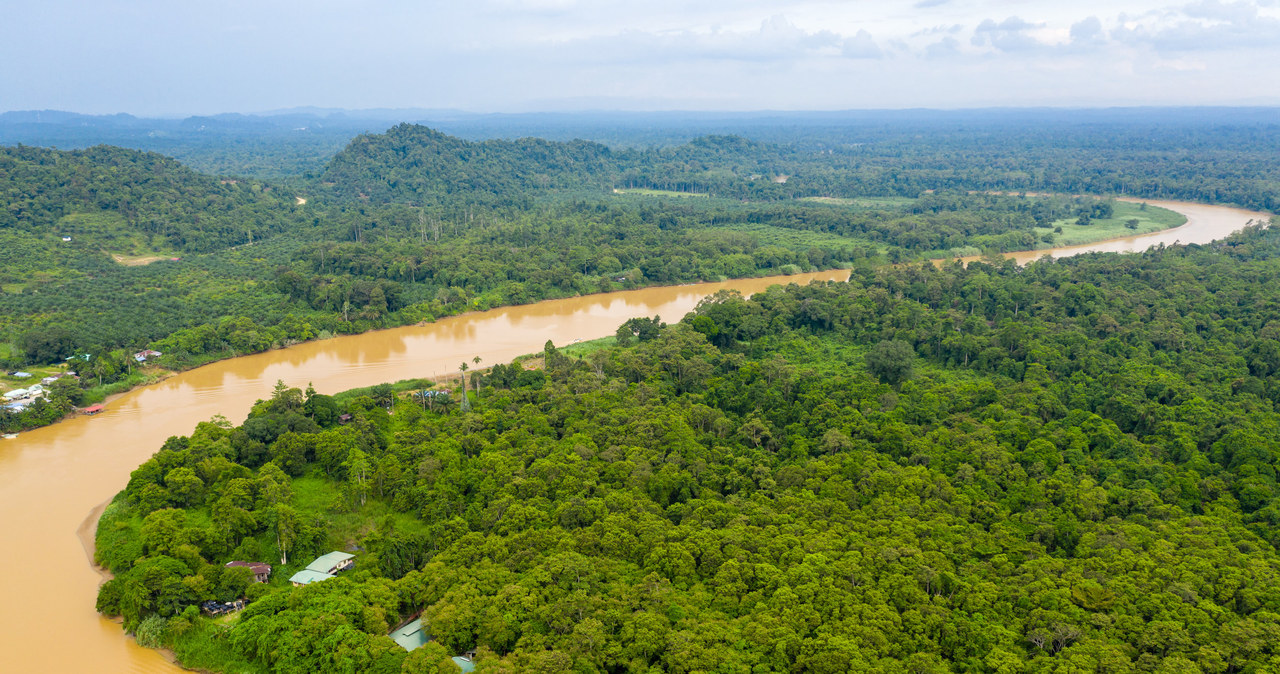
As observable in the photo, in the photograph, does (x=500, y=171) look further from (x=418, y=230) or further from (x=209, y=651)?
(x=209, y=651)

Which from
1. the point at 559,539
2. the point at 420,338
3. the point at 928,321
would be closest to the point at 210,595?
the point at 559,539

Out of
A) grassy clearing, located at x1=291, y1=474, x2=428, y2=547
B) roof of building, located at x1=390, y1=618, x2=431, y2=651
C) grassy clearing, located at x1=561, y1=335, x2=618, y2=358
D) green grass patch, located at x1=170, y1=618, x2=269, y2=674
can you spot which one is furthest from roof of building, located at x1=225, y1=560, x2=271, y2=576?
grassy clearing, located at x1=561, y1=335, x2=618, y2=358

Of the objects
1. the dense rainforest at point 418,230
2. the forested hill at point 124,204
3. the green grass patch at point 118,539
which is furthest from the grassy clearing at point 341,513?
the forested hill at point 124,204

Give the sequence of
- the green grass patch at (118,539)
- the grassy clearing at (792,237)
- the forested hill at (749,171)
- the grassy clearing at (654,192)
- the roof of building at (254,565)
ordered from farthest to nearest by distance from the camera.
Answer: the grassy clearing at (654,192)
the forested hill at (749,171)
the grassy clearing at (792,237)
the green grass patch at (118,539)
the roof of building at (254,565)

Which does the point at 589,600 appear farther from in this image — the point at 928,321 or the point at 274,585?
the point at 928,321

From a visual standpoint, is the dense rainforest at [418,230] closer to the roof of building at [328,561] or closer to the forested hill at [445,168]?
the forested hill at [445,168]

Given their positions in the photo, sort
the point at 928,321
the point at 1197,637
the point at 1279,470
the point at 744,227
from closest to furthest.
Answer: the point at 1197,637
the point at 1279,470
the point at 928,321
the point at 744,227

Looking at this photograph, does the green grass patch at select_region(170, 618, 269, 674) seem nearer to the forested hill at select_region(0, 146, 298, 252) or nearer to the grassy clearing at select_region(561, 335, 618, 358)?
the grassy clearing at select_region(561, 335, 618, 358)

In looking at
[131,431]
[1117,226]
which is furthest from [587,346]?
[1117,226]
